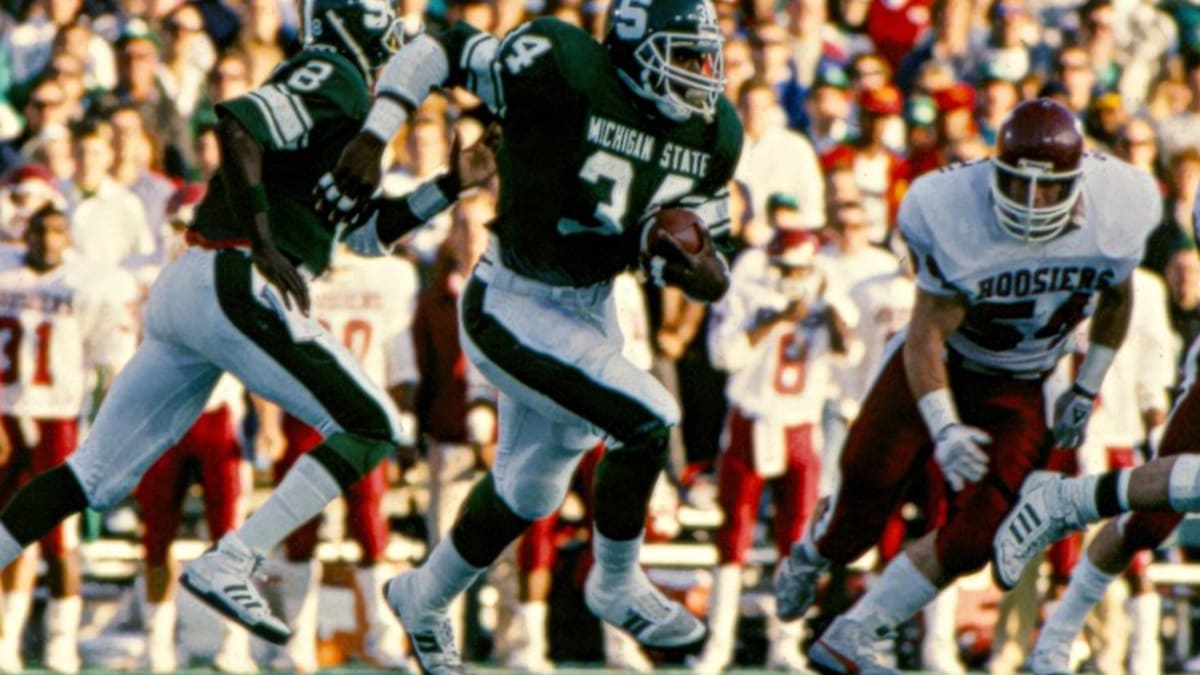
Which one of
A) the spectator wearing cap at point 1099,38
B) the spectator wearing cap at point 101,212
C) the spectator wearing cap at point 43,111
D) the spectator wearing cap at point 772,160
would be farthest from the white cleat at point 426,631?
the spectator wearing cap at point 1099,38

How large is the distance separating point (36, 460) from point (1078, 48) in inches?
192

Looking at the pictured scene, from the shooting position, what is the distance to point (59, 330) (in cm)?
1082

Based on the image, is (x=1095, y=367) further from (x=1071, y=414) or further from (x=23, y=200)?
(x=23, y=200)

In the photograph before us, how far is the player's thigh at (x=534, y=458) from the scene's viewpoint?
836cm

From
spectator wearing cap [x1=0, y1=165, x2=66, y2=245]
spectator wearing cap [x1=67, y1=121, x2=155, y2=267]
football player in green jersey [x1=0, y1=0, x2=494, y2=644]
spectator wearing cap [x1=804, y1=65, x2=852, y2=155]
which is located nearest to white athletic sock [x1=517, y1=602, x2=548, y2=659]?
spectator wearing cap [x1=67, y1=121, x2=155, y2=267]

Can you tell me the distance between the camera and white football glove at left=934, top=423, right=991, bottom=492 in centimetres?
832

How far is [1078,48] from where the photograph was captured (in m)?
12.8

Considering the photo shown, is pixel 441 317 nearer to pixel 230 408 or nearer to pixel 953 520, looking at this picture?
pixel 230 408

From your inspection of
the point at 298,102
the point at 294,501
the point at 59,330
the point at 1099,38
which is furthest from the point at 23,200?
the point at 1099,38

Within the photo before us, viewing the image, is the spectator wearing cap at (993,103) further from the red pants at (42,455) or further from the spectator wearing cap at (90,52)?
the red pants at (42,455)

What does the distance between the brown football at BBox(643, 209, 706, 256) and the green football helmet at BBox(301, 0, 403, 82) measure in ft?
3.60

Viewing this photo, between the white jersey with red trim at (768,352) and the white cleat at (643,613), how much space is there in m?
2.61

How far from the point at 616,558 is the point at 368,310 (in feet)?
9.33

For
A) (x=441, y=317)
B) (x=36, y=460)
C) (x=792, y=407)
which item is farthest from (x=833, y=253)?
(x=36, y=460)
